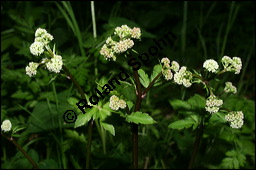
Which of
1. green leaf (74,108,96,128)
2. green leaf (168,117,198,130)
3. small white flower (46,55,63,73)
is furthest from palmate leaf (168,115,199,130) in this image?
small white flower (46,55,63,73)

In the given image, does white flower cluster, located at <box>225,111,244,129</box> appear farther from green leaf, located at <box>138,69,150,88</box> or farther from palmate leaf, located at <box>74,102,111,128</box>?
palmate leaf, located at <box>74,102,111,128</box>

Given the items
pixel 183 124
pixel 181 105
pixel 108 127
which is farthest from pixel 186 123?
pixel 108 127

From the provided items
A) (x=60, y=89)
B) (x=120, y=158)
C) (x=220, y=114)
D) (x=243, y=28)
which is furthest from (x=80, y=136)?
(x=243, y=28)

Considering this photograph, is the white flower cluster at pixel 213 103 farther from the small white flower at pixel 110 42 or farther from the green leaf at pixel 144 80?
the small white flower at pixel 110 42

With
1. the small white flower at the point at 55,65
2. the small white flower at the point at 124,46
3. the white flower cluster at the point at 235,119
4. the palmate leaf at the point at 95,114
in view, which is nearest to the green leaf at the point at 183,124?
the white flower cluster at the point at 235,119

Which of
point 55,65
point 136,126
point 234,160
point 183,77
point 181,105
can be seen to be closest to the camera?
point 55,65

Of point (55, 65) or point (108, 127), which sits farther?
point (108, 127)

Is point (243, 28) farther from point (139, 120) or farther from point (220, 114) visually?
point (139, 120)

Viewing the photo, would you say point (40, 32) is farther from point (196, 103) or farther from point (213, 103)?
point (196, 103)

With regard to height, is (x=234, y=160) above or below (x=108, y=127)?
below
